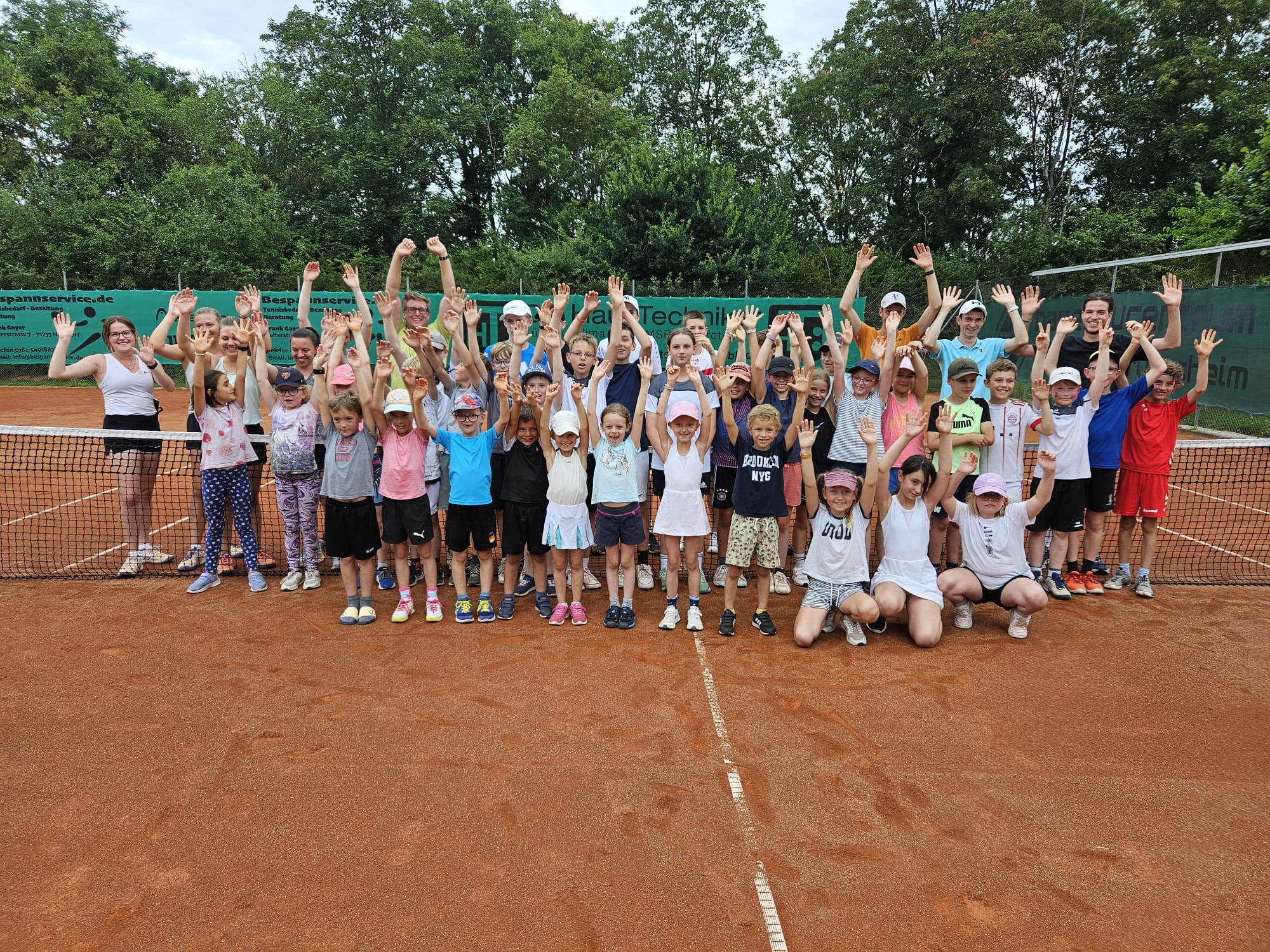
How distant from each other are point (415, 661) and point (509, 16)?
3628 centimetres

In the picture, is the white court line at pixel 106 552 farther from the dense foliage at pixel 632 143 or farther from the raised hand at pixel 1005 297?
the dense foliage at pixel 632 143

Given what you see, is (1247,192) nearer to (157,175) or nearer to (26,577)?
(26,577)

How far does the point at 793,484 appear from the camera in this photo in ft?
22.0

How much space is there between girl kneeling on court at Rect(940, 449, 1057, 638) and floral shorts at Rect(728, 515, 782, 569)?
1434mm

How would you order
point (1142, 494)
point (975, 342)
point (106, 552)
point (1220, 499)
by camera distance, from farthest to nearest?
point (1220, 499) → point (106, 552) → point (975, 342) → point (1142, 494)

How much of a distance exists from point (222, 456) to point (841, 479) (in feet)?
17.1

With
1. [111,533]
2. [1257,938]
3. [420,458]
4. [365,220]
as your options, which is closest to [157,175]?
Answer: [365,220]

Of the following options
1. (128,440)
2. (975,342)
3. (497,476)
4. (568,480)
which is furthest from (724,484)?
(128,440)

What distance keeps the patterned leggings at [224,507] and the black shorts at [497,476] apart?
232 centimetres

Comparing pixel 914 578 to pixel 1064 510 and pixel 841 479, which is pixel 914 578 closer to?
pixel 841 479

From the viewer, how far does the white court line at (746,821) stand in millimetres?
3096

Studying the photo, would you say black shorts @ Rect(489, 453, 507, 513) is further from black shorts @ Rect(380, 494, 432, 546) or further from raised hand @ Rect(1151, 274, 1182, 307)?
raised hand @ Rect(1151, 274, 1182, 307)

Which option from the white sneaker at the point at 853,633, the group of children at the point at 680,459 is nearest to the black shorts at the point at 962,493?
the group of children at the point at 680,459

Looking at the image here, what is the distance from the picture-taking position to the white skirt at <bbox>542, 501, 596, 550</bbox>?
19.7 feet
